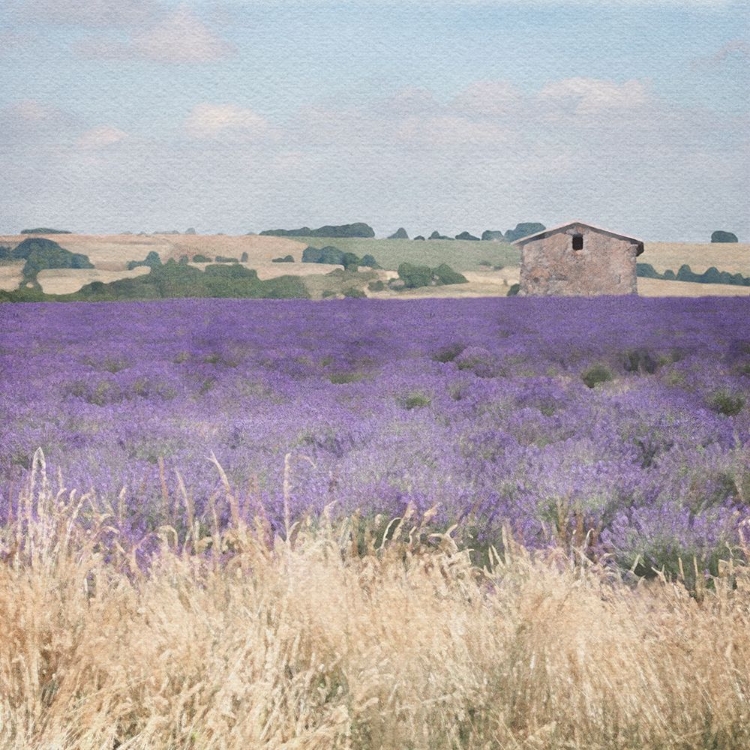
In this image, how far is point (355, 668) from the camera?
7.47 feet

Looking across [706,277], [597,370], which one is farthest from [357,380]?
[706,277]

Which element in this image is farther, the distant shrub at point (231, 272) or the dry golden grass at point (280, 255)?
the distant shrub at point (231, 272)

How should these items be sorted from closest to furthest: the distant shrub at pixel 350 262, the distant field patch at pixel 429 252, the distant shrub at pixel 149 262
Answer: the distant shrub at pixel 149 262 < the distant shrub at pixel 350 262 < the distant field patch at pixel 429 252

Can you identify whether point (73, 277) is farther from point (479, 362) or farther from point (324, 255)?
point (479, 362)

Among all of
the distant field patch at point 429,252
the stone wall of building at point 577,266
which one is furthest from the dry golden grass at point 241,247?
the stone wall of building at point 577,266

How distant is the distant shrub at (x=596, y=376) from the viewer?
7.40 meters

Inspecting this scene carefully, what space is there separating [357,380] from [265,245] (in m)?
16.9

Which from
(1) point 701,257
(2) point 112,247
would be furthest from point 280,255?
(1) point 701,257

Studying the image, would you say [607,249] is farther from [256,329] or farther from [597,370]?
[597,370]

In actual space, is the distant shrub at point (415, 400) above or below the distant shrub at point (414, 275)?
below

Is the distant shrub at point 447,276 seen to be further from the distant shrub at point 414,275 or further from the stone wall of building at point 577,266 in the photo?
the stone wall of building at point 577,266

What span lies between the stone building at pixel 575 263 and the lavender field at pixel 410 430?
1641 centimetres

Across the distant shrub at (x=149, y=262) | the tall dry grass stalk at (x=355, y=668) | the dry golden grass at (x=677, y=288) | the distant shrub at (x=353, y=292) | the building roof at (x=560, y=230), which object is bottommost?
the tall dry grass stalk at (x=355, y=668)

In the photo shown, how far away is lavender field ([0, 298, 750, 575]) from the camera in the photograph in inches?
140
